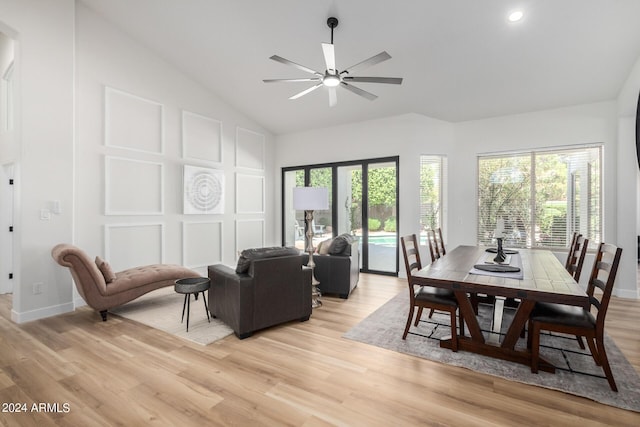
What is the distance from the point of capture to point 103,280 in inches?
137

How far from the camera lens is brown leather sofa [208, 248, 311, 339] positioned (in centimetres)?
294

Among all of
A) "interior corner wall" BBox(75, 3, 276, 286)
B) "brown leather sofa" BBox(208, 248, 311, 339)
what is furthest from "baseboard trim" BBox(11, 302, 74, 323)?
"brown leather sofa" BBox(208, 248, 311, 339)

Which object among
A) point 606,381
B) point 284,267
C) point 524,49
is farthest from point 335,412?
point 524,49

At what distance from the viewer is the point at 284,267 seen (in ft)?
10.3

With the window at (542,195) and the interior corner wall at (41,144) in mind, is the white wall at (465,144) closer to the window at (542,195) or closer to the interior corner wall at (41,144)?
the window at (542,195)

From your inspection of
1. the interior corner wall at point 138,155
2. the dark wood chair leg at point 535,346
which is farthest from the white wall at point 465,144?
the dark wood chair leg at point 535,346

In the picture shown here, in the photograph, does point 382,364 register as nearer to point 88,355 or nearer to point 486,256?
point 486,256

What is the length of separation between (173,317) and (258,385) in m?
1.83

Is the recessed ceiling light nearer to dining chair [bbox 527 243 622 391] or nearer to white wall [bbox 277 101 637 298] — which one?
white wall [bbox 277 101 637 298]

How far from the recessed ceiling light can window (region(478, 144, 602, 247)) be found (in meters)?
2.56

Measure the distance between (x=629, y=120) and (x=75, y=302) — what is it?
7.75 m

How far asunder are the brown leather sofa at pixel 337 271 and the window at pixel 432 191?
1891 millimetres

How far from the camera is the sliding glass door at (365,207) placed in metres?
5.85

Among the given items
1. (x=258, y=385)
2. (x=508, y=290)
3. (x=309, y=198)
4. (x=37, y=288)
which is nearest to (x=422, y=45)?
(x=309, y=198)
